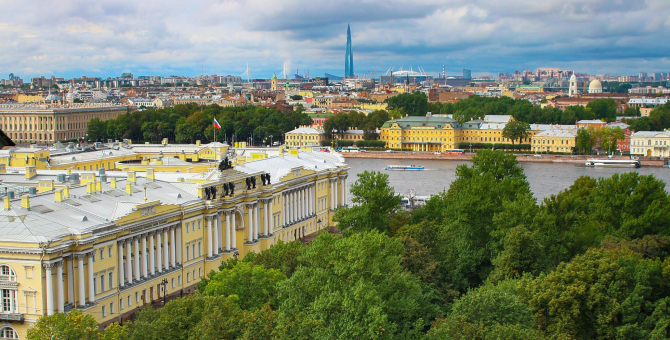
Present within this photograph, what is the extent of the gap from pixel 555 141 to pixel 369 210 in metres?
52.5

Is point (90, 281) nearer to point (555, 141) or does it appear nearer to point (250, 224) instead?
point (250, 224)

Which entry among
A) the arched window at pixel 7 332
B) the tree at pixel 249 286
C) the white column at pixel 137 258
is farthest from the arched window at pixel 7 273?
the tree at pixel 249 286

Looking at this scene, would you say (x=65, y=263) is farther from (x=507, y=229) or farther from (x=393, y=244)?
(x=507, y=229)

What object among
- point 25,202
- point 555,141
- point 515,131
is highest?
point 25,202

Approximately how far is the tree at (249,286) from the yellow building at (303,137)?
63993mm

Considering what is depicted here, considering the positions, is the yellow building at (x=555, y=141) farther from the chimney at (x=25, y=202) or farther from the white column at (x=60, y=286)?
the white column at (x=60, y=286)

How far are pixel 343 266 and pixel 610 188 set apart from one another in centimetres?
1383

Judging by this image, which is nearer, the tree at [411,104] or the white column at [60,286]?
the white column at [60,286]

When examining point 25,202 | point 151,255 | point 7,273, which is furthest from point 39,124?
point 7,273

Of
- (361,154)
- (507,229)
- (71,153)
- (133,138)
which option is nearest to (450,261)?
(507,229)

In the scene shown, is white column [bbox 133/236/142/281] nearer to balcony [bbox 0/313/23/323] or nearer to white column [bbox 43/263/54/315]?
white column [bbox 43/263/54/315]

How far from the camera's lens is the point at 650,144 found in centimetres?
7450

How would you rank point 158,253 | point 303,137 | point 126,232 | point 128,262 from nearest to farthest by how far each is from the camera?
point 126,232 → point 128,262 → point 158,253 → point 303,137

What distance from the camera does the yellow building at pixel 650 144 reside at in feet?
242
